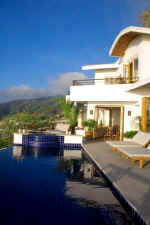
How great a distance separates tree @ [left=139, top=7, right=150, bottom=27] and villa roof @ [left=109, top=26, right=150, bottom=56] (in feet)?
49.6

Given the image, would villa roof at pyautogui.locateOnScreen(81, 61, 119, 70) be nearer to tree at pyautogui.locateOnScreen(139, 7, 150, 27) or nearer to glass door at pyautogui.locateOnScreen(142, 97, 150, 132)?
glass door at pyautogui.locateOnScreen(142, 97, 150, 132)

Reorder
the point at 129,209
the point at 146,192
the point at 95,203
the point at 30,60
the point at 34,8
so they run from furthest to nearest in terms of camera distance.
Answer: the point at 30,60 < the point at 34,8 < the point at 146,192 < the point at 95,203 < the point at 129,209

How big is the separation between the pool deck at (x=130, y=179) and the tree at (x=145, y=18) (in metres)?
26.4

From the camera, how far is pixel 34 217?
385 centimetres

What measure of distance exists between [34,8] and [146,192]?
32.5m

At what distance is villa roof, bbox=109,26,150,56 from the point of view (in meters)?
12.9

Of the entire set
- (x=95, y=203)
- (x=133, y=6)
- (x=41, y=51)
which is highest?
(x=133, y=6)

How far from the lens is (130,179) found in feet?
19.8

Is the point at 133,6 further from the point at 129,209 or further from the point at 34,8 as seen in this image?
the point at 129,209

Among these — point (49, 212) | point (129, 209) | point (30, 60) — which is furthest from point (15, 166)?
point (30, 60)

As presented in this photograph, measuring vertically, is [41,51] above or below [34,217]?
above

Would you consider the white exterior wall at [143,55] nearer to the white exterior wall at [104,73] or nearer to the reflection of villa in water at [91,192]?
the white exterior wall at [104,73]

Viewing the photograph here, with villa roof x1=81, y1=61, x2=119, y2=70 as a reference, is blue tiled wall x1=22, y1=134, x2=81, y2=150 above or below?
below

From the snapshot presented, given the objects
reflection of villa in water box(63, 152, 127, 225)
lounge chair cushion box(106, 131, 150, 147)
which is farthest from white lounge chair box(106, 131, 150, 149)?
reflection of villa in water box(63, 152, 127, 225)
